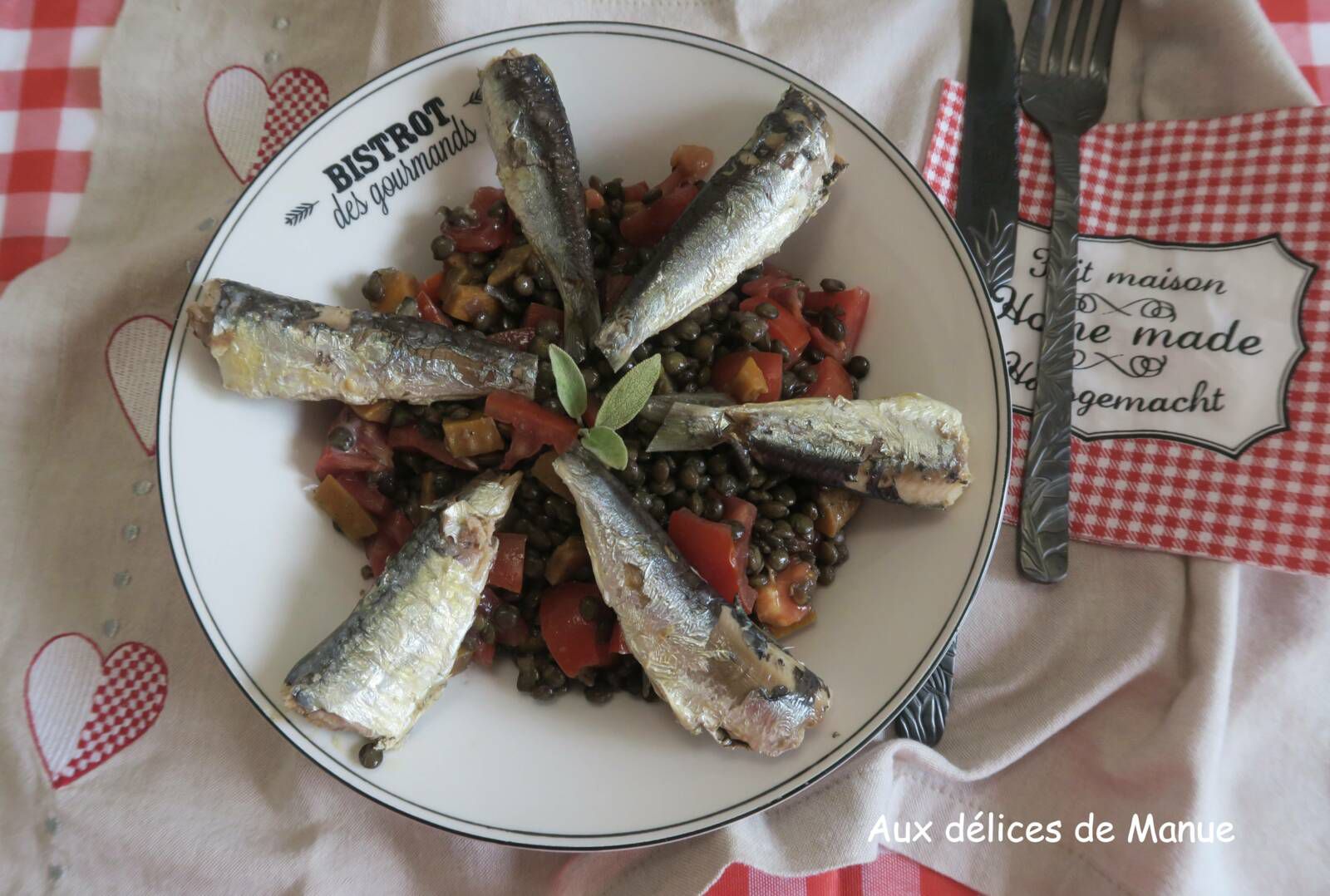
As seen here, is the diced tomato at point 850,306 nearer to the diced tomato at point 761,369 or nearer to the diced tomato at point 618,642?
the diced tomato at point 761,369

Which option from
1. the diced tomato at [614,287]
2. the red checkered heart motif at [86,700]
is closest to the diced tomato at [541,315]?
the diced tomato at [614,287]

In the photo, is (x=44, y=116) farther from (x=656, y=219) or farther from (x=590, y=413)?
(x=590, y=413)

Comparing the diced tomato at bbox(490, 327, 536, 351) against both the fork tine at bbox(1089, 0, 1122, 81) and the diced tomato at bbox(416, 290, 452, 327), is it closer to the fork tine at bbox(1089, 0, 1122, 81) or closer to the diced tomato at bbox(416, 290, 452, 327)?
the diced tomato at bbox(416, 290, 452, 327)

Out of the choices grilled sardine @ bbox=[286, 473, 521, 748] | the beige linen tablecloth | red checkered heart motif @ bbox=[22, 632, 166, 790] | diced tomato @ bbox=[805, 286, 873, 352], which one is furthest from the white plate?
red checkered heart motif @ bbox=[22, 632, 166, 790]

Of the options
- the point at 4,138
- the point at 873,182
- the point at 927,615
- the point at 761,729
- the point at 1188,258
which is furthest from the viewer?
the point at 4,138

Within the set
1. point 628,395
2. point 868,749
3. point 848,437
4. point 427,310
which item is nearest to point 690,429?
point 628,395

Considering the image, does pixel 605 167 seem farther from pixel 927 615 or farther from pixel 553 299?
pixel 927 615

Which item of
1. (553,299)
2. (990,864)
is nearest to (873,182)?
(553,299)
